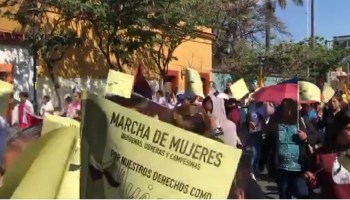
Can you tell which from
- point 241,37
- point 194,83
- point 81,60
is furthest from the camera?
point 241,37

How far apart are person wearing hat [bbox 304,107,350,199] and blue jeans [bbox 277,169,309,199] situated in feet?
3.94

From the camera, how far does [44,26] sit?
61.5 ft

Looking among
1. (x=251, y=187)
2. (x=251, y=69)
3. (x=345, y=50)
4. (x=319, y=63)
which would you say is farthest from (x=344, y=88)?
(x=345, y=50)

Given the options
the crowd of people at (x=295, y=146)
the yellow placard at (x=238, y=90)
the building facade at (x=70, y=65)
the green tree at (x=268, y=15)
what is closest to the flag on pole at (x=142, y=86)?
the crowd of people at (x=295, y=146)

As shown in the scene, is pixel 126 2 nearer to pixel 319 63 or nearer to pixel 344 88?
pixel 344 88

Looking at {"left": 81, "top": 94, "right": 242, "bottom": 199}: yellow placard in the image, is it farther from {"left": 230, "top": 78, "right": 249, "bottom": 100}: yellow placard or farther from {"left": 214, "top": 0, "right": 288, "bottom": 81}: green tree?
{"left": 214, "top": 0, "right": 288, "bottom": 81}: green tree

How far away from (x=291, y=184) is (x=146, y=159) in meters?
4.25

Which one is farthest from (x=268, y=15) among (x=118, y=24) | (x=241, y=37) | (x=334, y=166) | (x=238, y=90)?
(x=334, y=166)

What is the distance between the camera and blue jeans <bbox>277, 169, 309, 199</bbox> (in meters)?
6.65

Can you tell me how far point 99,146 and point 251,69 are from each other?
3095cm

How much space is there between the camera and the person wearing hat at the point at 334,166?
15.0 feet

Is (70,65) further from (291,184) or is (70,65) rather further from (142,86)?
(291,184)

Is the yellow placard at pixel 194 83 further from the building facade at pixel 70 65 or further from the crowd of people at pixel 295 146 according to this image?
the crowd of people at pixel 295 146

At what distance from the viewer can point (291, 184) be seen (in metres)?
6.83
